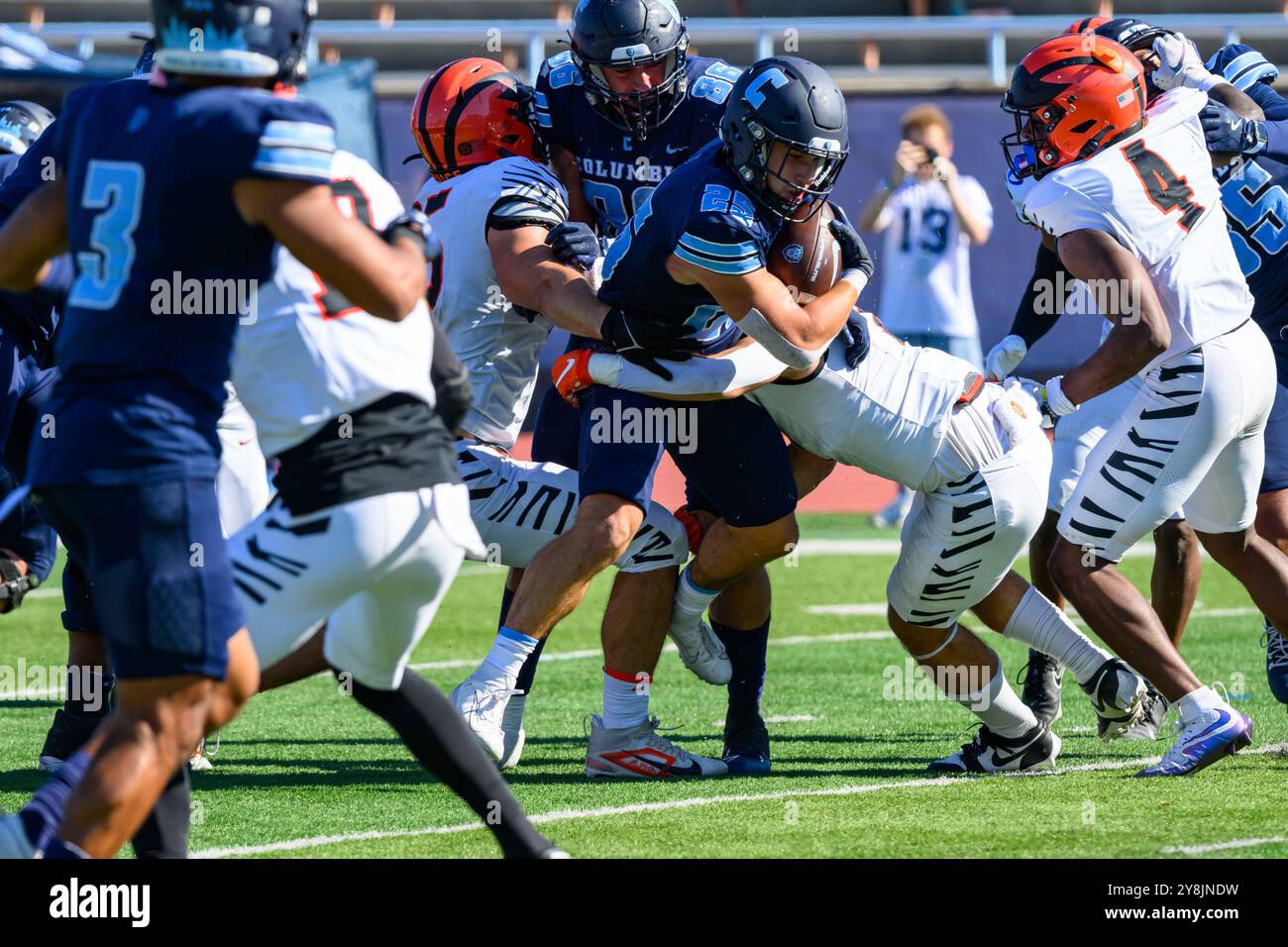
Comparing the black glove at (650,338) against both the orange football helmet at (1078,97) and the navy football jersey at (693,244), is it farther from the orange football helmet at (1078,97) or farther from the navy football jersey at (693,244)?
the orange football helmet at (1078,97)

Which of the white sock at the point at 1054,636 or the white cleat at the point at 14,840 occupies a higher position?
the white cleat at the point at 14,840

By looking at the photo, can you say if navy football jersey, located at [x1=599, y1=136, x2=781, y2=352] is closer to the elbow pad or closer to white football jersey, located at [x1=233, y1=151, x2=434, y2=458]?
the elbow pad

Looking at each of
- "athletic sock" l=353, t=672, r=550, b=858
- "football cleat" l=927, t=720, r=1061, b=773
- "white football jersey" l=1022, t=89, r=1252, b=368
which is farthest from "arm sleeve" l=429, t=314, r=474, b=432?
"football cleat" l=927, t=720, r=1061, b=773

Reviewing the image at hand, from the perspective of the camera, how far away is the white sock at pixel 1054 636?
4.77m

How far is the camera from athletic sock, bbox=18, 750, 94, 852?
2828 millimetres

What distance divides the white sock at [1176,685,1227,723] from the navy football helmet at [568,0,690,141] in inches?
93.6

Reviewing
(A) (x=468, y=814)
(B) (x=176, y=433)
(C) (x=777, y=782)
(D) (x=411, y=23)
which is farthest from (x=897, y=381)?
(D) (x=411, y=23)

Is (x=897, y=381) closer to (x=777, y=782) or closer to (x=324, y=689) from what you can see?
(x=777, y=782)

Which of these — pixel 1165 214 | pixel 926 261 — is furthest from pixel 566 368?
pixel 926 261

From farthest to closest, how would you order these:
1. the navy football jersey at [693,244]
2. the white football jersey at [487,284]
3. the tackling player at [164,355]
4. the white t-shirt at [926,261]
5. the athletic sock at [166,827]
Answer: the white t-shirt at [926,261], the white football jersey at [487,284], the navy football jersey at [693,244], the athletic sock at [166,827], the tackling player at [164,355]

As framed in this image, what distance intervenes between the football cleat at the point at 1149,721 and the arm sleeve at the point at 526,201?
2.33m

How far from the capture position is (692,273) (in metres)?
4.32

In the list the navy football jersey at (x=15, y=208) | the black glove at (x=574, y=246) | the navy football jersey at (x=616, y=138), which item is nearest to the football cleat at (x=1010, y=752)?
the black glove at (x=574, y=246)
